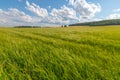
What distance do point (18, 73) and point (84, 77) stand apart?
3.79 meters

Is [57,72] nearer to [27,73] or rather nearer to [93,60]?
[27,73]

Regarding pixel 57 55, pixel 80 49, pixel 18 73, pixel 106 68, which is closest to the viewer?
pixel 18 73

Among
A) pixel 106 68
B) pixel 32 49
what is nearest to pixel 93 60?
pixel 106 68

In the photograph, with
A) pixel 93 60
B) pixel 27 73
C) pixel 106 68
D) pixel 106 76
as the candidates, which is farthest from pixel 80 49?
pixel 27 73

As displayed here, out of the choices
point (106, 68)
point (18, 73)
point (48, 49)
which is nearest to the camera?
point (18, 73)

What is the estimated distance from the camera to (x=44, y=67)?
1055cm

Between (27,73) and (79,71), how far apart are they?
318 cm

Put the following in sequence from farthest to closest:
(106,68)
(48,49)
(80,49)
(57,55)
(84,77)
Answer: (80,49), (48,49), (57,55), (106,68), (84,77)

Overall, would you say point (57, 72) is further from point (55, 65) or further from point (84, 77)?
point (84, 77)

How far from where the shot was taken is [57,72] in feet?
33.9

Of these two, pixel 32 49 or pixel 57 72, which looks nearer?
pixel 57 72

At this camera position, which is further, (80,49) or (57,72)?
(80,49)

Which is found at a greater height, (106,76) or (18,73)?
(18,73)

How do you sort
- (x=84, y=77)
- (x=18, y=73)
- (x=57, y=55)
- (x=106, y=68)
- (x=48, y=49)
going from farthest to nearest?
(x=48, y=49) → (x=57, y=55) → (x=106, y=68) → (x=84, y=77) → (x=18, y=73)
